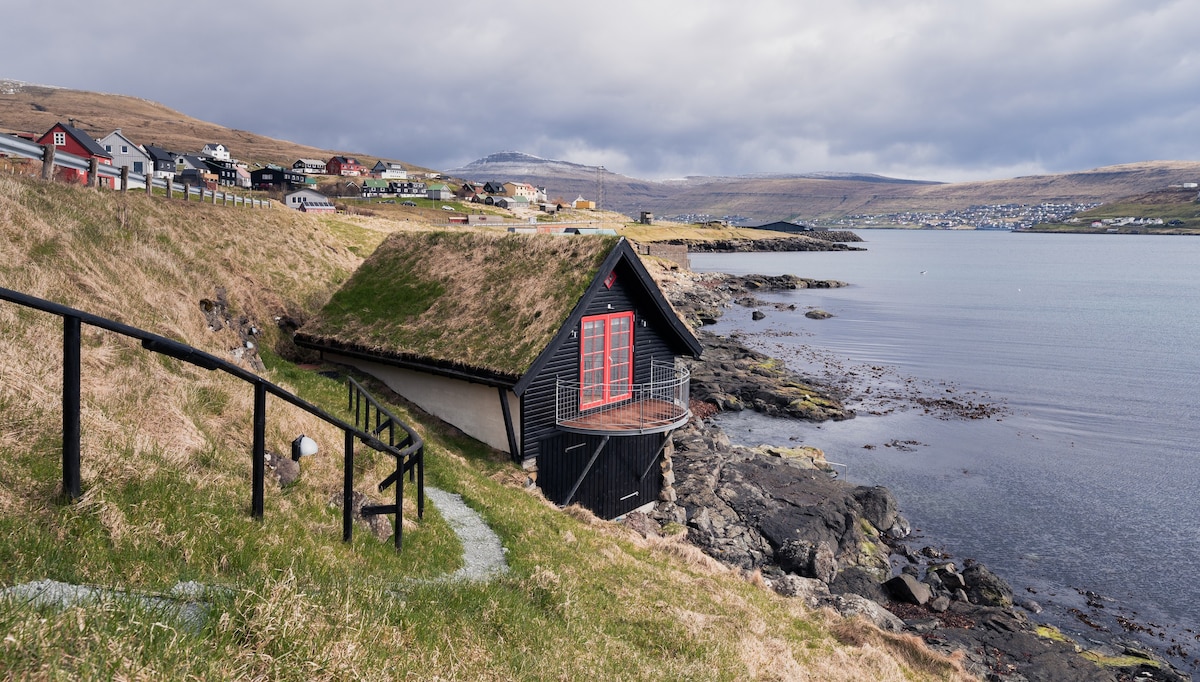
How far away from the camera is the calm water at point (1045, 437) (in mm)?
25234

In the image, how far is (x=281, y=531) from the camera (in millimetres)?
8461

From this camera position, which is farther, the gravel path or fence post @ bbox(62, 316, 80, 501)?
the gravel path

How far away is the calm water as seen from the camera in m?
25.2

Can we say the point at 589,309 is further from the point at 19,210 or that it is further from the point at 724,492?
the point at 19,210

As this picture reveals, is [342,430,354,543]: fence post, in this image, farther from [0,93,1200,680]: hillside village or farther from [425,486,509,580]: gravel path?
[0,93,1200,680]: hillside village

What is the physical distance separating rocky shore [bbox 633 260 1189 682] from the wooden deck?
3.42 metres

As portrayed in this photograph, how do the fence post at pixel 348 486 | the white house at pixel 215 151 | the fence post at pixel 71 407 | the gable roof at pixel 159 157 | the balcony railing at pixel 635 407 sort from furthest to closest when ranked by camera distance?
the white house at pixel 215 151, the gable roof at pixel 159 157, the balcony railing at pixel 635 407, the fence post at pixel 348 486, the fence post at pixel 71 407

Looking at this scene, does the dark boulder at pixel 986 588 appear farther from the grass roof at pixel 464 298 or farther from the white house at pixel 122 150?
the white house at pixel 122 150

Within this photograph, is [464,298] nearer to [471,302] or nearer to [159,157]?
[471,302]

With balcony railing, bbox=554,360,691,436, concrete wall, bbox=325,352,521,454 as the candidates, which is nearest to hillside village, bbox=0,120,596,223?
concrete wall, bbox=325,352,521,454

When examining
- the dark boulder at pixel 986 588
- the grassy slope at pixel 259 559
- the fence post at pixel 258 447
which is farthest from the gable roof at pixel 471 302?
the fence post at pixel 258 447

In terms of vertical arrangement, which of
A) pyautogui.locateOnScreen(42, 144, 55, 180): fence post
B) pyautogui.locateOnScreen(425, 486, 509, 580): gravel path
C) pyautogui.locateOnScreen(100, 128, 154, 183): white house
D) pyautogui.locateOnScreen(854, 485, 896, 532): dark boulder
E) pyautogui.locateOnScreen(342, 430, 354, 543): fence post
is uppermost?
pyautogui.locateOnScreen(100, 128, 154, 183): white house

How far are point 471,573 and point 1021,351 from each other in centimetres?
6534

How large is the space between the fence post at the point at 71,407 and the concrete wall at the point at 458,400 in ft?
46.8
